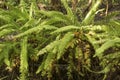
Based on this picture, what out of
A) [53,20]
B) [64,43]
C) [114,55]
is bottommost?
[114,55]

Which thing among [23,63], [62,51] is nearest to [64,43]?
[62,51]

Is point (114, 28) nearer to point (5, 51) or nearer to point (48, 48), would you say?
point (48, 48)

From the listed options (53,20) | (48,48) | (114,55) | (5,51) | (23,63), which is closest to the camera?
(114,55)

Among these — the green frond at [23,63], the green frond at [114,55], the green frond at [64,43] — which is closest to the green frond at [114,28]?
A: the green frond at [114,55]

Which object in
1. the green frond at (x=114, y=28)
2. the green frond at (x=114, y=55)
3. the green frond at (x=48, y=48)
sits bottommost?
the green frond at (x=114, y=55)

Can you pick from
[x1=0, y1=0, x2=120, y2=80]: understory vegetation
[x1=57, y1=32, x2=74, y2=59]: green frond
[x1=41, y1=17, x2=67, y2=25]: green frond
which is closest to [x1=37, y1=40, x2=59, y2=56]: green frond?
[x1=0, y1=0, x2=120, y2=80]: understory vegetation

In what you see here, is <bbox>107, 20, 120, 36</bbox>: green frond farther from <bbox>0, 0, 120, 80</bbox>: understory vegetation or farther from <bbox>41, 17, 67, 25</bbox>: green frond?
<bbox>41, 17, 67, 25</bbox>: green frond

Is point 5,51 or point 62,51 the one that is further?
point 5,51

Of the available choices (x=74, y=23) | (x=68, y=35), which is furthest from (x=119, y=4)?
(x=68, y=35)

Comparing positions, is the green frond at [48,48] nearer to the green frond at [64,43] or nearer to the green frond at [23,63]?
the green frond at [64,43]

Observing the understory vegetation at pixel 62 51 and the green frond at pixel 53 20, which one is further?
the green frond at pixel 53 20

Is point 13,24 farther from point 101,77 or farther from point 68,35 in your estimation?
point 101,77
